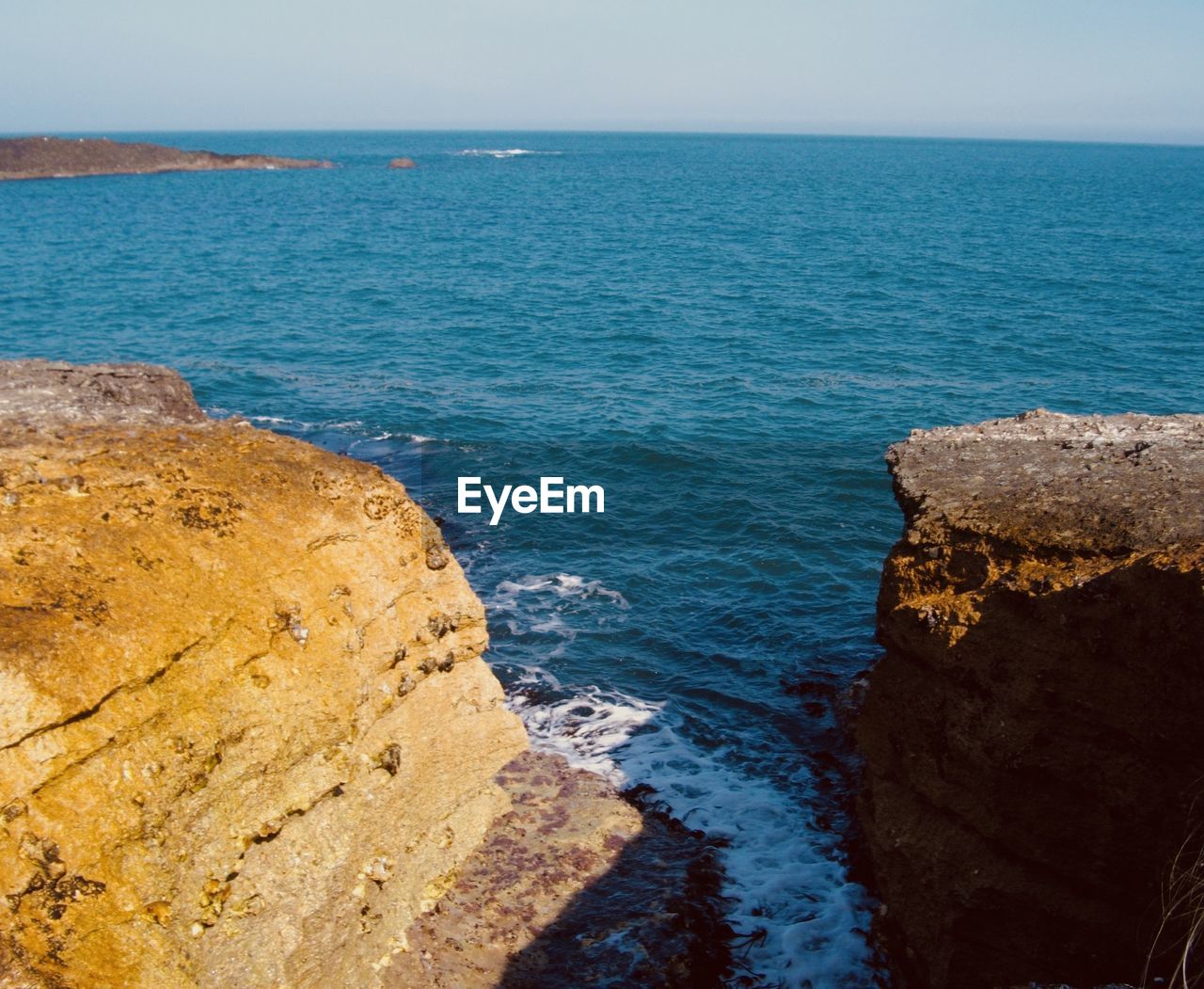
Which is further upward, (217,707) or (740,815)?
(217,707)

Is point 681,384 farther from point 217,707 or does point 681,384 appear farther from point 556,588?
point 217,707

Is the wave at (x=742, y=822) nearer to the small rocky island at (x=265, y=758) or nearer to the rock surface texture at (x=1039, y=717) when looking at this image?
the small rocky island at (x=265, y=758)

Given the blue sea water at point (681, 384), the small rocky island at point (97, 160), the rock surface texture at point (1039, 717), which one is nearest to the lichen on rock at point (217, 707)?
the blue sea water at point (681, 384)

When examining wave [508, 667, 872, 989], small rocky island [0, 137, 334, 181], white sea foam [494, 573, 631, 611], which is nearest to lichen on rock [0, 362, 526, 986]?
wave [508, 667, 872, 989]

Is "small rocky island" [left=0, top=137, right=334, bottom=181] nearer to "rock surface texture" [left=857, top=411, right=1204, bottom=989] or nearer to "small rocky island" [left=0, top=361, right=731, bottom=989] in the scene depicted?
"small rocky island" [left=0, top=361, right=731, bottom=989]

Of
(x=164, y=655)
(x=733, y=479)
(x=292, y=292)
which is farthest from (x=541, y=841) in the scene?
(x=292, y=292)

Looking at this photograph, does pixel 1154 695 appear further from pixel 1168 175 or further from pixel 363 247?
pixel 1168 175

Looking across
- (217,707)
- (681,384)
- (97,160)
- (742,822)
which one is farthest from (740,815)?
(97,160)

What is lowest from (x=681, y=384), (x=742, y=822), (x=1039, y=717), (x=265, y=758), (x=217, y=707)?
(x=742, y=822)
